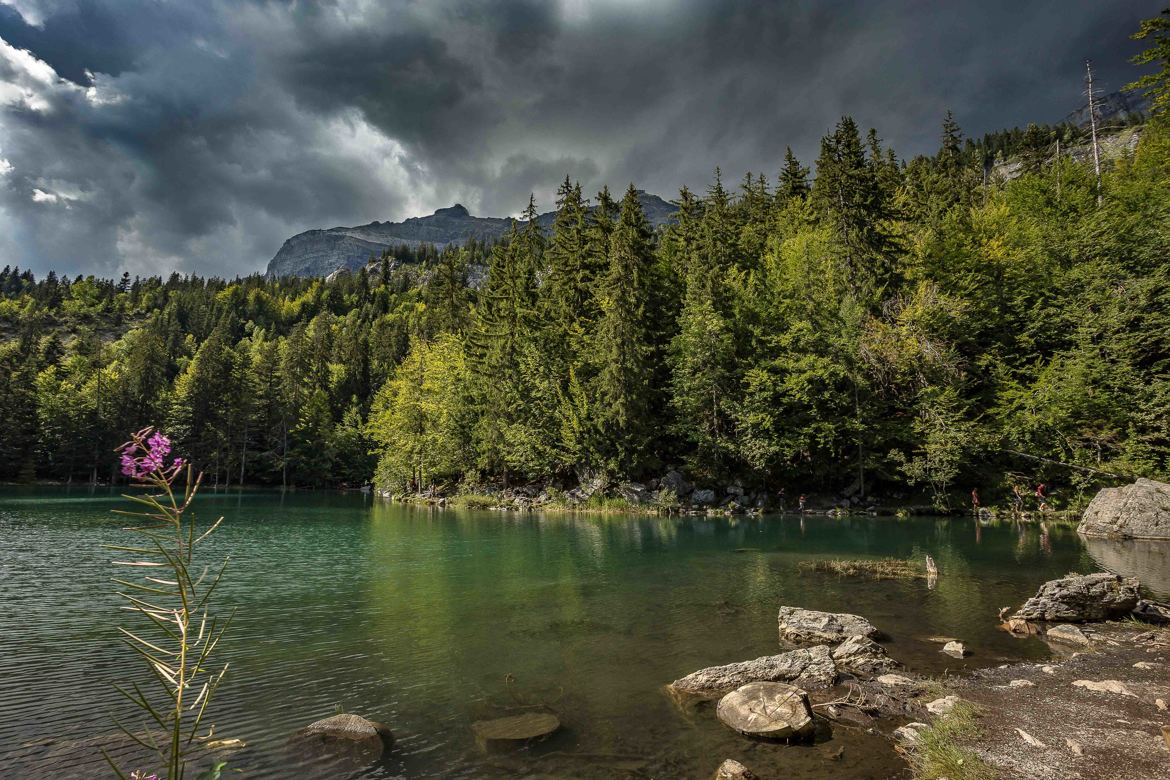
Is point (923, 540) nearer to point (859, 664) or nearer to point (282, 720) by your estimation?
point (859, 664)

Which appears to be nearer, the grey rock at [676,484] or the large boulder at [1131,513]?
the large boulder at [1131,513]

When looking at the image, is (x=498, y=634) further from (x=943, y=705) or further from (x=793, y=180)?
(x=793, y=180)

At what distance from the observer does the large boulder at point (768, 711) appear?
8.30m

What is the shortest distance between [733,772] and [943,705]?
4.00 m

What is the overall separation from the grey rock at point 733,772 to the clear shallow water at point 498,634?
382 millimetres

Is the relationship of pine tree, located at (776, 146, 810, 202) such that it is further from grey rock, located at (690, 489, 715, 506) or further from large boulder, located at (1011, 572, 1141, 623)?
large boulder, located at (1011, 572, 1141, 623)

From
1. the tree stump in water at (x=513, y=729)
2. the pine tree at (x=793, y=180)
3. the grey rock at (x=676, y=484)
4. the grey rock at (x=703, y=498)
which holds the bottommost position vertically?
the tree stump in water at (x=513, y=729)

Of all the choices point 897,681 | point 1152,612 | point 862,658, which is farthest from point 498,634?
point 1152,612

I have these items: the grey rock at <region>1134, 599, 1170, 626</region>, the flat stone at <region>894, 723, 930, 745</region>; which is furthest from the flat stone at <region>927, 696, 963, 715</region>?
the grey rock at <region>1134, 599, 1170, 626</region>

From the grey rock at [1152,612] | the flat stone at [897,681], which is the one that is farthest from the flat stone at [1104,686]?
the grey rock at [1152,612]

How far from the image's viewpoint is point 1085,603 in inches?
535

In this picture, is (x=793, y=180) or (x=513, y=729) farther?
(x=793, y=180)

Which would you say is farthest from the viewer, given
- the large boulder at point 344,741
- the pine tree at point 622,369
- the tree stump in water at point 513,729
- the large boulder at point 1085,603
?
the pine tree at point 622,369

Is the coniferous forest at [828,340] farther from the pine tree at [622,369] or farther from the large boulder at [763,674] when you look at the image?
the large boulder at [763,674]
